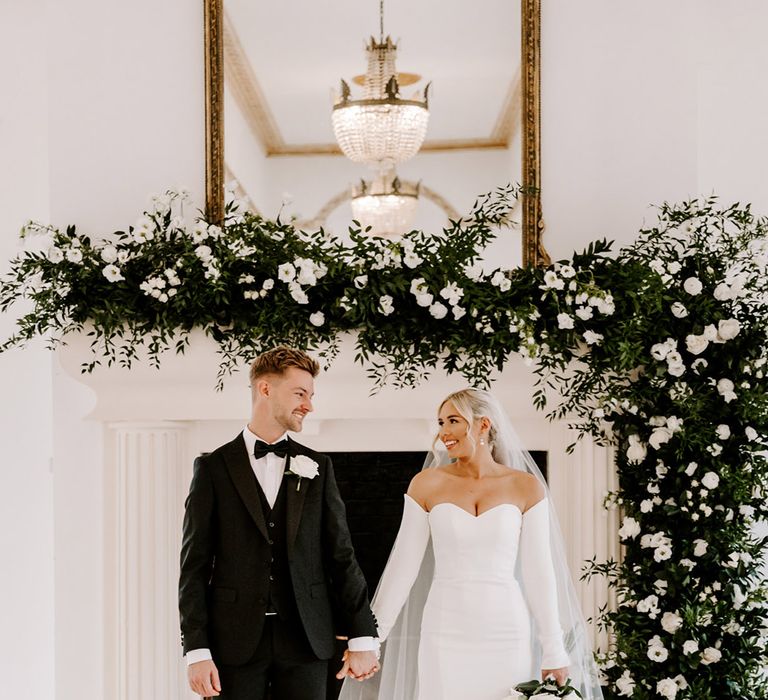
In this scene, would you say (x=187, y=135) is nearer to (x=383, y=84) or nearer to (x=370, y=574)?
(x=383, y=84)

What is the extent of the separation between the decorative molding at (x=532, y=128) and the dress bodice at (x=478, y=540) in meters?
1.20

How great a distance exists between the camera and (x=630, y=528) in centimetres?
352

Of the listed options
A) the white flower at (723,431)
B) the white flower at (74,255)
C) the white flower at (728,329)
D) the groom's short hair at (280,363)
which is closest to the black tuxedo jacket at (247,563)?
the groom's short hair at (280,363)

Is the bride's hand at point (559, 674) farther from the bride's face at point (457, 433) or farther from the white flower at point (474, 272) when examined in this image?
the white flower at point (474, 272)

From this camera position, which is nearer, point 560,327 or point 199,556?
point 199,556

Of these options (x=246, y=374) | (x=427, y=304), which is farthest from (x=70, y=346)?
(x=427, y=304)

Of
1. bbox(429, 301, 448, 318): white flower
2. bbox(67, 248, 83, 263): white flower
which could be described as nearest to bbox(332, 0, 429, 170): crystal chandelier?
bbox(429, 301, 448, 318): white flower

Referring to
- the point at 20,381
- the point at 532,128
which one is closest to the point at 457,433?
the point at 532,128

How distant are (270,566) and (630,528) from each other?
150cm

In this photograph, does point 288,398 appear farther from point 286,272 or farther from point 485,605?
point 485,605

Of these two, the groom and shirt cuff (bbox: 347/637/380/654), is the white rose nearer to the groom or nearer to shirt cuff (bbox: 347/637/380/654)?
the groom

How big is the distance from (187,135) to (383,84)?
0.85m

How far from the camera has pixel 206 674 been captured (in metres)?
2.79

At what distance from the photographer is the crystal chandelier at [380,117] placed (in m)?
3.77
